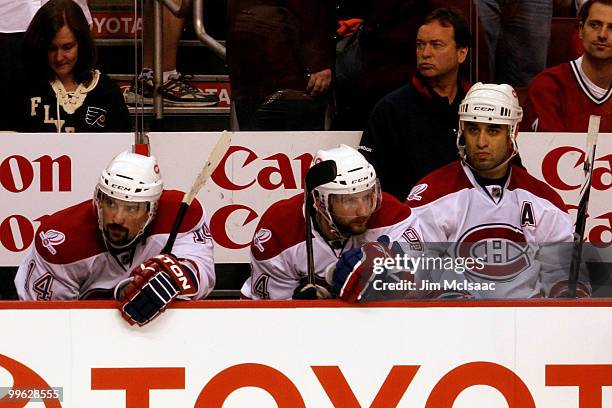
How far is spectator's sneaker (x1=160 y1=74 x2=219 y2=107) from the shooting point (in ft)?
16.4

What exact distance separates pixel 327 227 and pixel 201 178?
524 mm

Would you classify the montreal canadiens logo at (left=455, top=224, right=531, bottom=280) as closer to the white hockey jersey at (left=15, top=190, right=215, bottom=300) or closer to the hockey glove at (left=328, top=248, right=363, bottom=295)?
the hockey glove at (left=328, top=248, right=363, bottom=295)

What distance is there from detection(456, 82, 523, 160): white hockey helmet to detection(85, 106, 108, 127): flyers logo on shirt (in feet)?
4.31

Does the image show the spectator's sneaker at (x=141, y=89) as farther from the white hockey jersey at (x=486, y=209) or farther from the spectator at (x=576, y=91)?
the spectator at (x=576, y=91)

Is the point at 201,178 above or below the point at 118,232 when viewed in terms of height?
above

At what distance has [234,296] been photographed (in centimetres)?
497

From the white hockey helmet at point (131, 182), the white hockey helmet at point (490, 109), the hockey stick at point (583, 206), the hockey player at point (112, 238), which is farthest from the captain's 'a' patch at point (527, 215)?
the white hockey helmet at point (131, 182)

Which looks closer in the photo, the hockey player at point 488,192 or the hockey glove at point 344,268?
the hockey glove at point 344,268

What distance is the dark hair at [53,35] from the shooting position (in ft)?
15.6

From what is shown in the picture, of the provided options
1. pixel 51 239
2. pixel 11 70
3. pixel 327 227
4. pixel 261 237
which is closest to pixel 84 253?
pixel 51 239

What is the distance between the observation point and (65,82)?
486cm

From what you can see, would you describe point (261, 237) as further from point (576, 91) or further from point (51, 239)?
point (576, 91)

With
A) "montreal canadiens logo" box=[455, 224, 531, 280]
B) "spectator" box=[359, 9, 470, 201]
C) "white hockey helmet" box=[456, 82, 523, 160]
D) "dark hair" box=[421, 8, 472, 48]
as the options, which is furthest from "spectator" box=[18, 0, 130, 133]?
"montreal canadiens logo" box=[455, 224, 531, 280]

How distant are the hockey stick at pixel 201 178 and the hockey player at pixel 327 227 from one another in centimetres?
32
